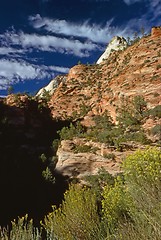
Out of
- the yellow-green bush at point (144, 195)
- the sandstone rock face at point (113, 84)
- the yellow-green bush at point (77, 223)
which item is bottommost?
the yellow-green bush at point (77, 223)

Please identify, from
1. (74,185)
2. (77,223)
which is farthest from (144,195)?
(74,185)

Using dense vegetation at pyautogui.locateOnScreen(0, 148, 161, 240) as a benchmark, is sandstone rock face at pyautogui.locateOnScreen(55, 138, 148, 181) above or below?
above

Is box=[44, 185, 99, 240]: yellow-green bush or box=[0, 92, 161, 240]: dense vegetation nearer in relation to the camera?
box=[0, 92, 161, 240]: dense vegetation

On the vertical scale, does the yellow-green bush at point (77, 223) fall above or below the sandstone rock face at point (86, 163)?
below

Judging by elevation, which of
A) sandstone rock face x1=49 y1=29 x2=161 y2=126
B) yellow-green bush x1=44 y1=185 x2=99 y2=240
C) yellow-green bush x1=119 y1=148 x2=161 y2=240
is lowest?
yellow-green bush x1=44 y1=185 x2=99 y2=240

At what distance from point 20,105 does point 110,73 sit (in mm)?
15136

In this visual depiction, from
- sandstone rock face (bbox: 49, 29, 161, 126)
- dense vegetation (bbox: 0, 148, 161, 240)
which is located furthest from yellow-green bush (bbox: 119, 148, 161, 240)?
sandstone rock face (bbox: 49, 29, 161, 126)

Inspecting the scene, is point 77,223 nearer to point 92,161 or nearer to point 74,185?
point 74,185

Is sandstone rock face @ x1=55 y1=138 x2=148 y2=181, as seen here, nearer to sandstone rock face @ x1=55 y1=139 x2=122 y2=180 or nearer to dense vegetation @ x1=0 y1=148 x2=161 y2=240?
sandstone rock face @ x1=55 y1=139 x2=122 y2=180

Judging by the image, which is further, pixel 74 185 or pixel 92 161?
pixel 92 161

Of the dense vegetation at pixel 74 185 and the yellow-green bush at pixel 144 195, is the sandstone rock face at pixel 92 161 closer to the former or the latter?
the dense vegetation at pixel 74 185

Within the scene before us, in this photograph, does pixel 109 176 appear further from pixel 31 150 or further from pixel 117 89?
pixel 117 89

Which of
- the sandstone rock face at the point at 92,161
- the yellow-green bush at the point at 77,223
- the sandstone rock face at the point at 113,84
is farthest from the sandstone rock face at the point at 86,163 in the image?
the yellow-green bush at the point at 77,223

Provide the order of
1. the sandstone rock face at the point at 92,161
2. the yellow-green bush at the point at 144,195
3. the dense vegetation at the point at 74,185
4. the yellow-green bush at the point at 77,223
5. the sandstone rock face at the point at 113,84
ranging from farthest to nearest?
the sandstone rock face at the point at 113,84
the sandstone rock face at the point at 92,161
the yellow-green bush at the point at 77,223
the dense vegetation at the point at 74,185
the yellow-green bush at the point at 144,195
